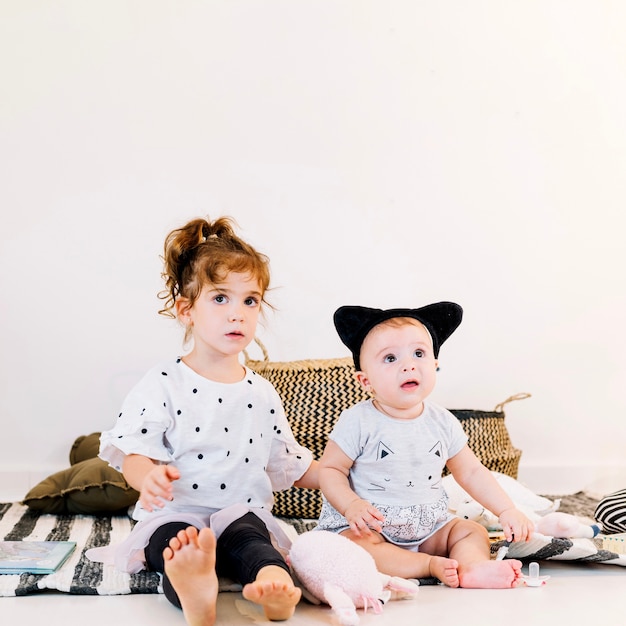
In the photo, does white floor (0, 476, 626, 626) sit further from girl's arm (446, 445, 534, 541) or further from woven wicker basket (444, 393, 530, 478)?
woven wicker basket (444, 393, 530, 478)

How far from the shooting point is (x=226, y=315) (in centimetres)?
136

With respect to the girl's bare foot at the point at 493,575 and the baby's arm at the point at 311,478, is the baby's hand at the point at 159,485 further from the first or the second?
the girl's bare foot at the point at 493,575

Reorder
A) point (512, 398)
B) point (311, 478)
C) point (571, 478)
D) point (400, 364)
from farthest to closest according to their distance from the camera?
point (571, 478) < point (512, 398) < point (311, 478) < point (400, 364)

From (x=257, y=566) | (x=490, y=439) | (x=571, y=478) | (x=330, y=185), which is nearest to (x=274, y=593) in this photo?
(x=257, y=566)

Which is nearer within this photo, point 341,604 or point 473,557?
point 341,604

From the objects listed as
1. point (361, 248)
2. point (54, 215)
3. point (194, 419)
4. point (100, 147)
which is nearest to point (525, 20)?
point (361, 248)

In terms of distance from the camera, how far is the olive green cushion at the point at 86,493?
188 centimetres

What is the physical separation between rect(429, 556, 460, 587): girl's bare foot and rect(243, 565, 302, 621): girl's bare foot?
0.31 meters

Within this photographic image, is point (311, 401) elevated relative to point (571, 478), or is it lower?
elevated

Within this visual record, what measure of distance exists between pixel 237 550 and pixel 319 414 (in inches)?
32.1

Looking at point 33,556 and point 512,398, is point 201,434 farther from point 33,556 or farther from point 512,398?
point 512,398

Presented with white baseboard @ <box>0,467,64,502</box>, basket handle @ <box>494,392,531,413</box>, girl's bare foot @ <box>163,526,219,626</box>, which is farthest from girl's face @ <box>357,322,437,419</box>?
white baseboard @ <box>0,467,64,502</box>

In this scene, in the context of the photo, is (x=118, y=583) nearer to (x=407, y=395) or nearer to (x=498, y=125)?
(x=407, y=395)

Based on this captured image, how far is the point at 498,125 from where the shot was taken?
2605 mm
